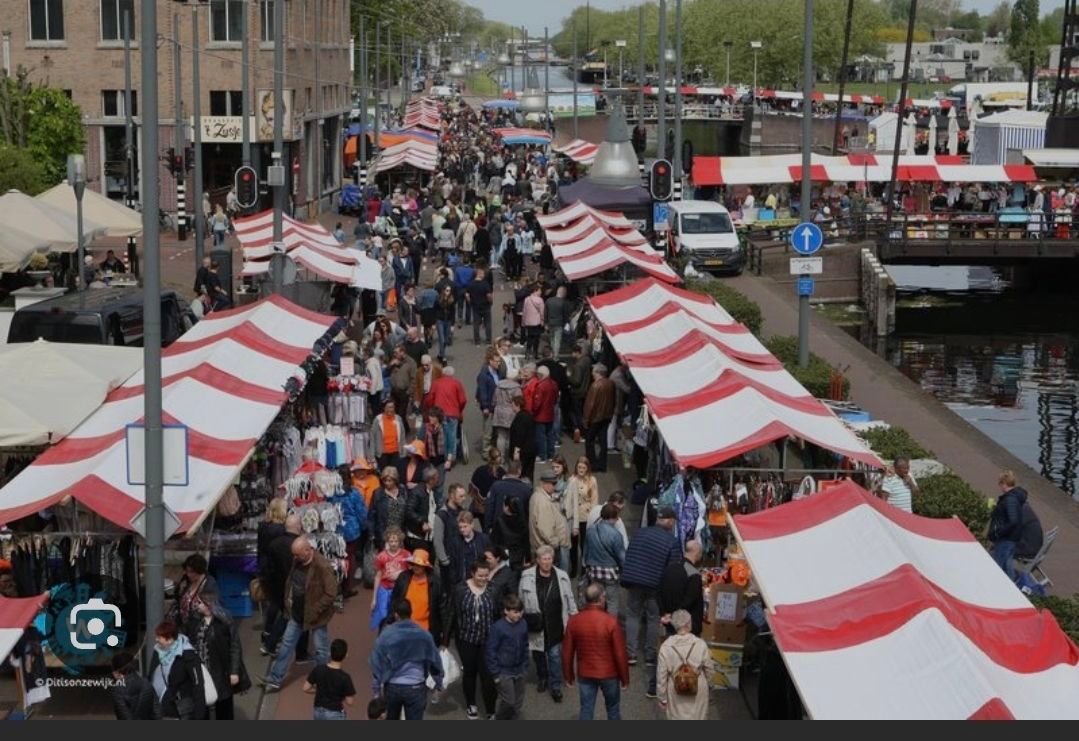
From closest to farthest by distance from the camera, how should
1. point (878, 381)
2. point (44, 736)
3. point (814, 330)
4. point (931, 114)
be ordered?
1. point (44, 736)
2. point (878, 381)
3. point (814, 330)
4. point (931, 114)

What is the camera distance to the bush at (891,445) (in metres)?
21.5

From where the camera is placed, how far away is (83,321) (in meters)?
26.5

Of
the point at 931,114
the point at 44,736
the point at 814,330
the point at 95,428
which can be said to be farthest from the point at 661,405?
the point at 931,114

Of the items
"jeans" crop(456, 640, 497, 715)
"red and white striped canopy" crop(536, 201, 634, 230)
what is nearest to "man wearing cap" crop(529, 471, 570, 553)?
"jeans" crop(456, 640, 497, 715)

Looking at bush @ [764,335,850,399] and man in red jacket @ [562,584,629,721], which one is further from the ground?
man in red jacket @ [562,584,629,721]

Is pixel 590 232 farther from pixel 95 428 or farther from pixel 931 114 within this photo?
pixel 931 114

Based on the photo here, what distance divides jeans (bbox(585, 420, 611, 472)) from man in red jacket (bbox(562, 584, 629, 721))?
30.9 feet

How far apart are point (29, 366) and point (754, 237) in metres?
35.1

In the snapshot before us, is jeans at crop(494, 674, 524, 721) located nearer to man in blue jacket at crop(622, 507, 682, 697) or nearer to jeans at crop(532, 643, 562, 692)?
jeans at crop(532, 643, 562, 692)

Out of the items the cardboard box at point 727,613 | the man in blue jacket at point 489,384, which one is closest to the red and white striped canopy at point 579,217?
the man in blue jacket at point 489,384

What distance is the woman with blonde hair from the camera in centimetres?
1822

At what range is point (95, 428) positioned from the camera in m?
18.3

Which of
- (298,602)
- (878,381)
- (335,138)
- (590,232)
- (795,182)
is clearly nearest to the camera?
(298,602)

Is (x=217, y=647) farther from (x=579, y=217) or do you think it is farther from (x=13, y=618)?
(x=579, y=217)
